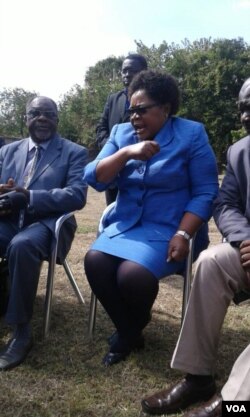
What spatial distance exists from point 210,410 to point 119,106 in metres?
3.28

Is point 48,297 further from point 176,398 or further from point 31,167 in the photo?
point 176,398

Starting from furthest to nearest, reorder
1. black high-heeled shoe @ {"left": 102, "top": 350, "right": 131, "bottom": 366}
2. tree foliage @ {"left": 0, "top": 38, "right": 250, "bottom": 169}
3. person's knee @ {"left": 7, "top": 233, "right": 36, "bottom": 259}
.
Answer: tree foliage @ {"left": 0, "top": 38, "right": 250, "bottom": 169} < person's knee @ {"left": 7, "top": 233, "right": 36, "bottom": 259} < black high-heeled shoe @ {"left": 102, "top": 350, "right": 131, "bottom": 366}

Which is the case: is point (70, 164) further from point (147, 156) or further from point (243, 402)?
point (243, 402)

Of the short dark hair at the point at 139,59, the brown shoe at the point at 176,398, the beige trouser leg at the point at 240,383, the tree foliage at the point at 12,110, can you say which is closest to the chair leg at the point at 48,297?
the brown shoe at the point at 176,398

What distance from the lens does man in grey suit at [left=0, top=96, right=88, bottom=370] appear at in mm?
2852

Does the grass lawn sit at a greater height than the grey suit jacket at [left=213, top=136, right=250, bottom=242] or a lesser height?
lesser

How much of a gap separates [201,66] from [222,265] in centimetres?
2701

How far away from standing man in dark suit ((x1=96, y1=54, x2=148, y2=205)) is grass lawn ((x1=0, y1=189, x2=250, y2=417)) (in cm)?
126

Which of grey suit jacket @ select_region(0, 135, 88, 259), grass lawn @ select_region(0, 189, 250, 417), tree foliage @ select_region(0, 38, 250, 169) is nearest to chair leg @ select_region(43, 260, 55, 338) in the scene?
grass lawn @ select_region(0, 189, 250, 417)

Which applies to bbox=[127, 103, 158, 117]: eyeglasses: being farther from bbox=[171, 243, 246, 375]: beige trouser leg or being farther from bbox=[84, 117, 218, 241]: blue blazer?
bbox=[171, 243, 246, 375]: beige trouser leg

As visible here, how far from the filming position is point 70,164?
340 cm

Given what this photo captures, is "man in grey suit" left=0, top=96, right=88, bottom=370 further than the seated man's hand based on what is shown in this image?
No

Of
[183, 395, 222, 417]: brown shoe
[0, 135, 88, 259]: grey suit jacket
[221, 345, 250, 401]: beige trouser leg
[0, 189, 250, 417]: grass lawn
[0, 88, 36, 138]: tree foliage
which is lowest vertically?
[0, 88, 36, 138]: tree foliage

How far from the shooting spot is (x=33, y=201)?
10.3 feet
